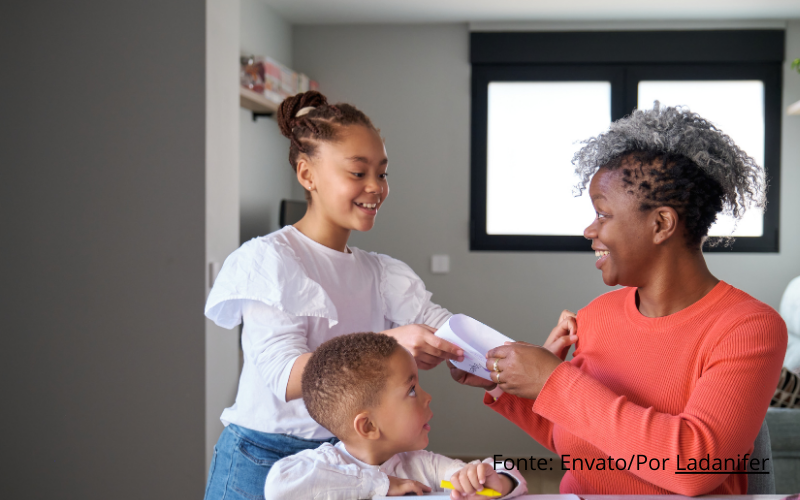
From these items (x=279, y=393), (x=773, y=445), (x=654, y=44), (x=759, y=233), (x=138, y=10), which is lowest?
(x=773, y=445)

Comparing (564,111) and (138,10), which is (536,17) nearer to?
(564,111)

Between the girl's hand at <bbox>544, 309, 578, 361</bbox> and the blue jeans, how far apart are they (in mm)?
521

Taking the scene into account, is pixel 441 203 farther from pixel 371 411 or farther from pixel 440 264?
pixel 371 411

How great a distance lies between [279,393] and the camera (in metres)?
1.14

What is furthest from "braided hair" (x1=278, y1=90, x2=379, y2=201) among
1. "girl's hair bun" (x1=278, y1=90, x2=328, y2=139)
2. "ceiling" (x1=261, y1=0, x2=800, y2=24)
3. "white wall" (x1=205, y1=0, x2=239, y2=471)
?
"ceiling" (x1=261, y1=0, x2=800, y2=24)

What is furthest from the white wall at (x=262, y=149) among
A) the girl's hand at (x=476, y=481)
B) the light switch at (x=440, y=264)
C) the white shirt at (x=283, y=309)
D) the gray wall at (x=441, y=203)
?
the girl's hand at (x=476, y=481)

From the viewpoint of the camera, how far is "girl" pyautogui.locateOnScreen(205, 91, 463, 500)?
1184mm

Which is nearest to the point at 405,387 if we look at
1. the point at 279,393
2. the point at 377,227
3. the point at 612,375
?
the point at 279,393

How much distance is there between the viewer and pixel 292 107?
1.44 m

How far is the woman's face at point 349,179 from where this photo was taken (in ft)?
4.42

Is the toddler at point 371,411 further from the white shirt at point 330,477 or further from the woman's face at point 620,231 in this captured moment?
the woman's face at point 620,231

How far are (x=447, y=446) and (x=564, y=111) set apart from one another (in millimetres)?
2359

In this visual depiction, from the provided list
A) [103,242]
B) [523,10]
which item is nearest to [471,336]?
[103,242]

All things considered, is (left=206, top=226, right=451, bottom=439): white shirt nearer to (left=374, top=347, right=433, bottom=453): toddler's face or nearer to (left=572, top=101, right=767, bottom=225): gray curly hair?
(left=374, top=347, right=433, bottom=453): toddler's face
